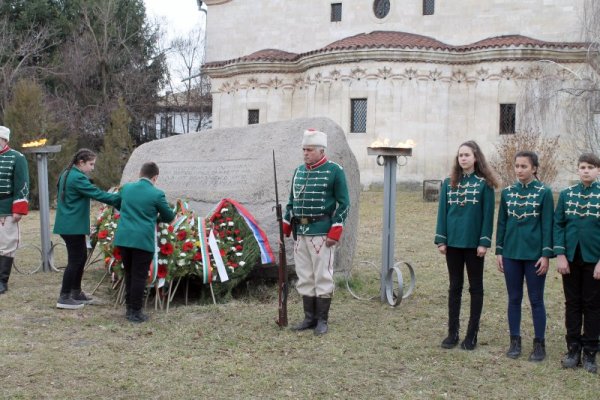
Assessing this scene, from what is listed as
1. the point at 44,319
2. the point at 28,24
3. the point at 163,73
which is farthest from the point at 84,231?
the point at 163,73

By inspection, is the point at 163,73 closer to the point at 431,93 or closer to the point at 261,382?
the point at 431,93

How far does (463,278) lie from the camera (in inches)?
232

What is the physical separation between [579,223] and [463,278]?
43.2 inches

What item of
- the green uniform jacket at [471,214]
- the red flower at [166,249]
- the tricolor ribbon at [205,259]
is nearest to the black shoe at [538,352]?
the green uniform jacket at [471,214]

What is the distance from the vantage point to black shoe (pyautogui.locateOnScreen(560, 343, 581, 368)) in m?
5.38

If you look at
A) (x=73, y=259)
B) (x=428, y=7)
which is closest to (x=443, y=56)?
(x=428, y=7)

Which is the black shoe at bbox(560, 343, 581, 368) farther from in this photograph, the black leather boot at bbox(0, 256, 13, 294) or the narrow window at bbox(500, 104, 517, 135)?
the narrow window at bbox(500, 104, 517, 135)

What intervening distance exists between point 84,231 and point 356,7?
2285cm

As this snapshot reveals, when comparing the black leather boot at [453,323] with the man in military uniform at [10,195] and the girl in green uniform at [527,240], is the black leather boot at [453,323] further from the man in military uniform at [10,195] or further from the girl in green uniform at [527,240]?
the man in military uniform at [10,195]

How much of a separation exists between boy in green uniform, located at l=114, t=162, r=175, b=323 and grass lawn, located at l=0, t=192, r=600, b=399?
31cm

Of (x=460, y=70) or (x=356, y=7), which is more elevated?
(x=356, y=7)

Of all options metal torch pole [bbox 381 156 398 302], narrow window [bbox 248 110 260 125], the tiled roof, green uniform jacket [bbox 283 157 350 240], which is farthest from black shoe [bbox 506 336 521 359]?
narrow window [bbox 248 110 260 125]

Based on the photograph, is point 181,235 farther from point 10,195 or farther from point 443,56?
point 443,56

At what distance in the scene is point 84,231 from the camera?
7254 millimetres
